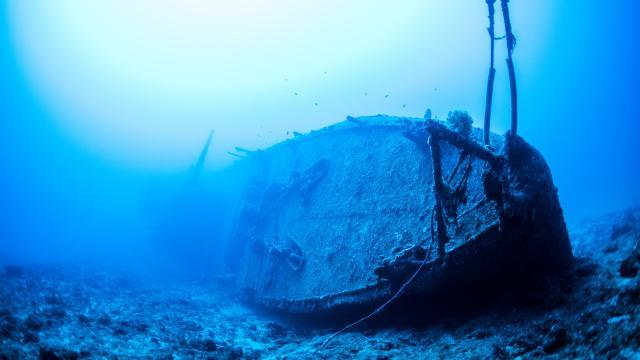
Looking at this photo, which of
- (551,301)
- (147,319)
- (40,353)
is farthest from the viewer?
(147,319)

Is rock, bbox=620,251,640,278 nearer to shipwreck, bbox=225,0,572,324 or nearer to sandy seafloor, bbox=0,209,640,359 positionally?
sandy seafloor, bbox=0,209,640,359

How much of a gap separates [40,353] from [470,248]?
17.7 feet

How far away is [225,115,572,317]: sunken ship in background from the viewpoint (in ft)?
13.6

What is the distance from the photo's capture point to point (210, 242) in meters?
18.4

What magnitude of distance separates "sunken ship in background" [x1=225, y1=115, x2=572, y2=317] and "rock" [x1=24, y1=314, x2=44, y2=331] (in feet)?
13.8

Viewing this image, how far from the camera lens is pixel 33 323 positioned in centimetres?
614

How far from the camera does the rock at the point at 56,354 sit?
4.41 metres

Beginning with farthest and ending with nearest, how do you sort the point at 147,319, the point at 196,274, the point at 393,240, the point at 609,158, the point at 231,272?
the point at 609,158
the point at 196,274
the point at 231,272
the point at 147,319
the point at 393,240

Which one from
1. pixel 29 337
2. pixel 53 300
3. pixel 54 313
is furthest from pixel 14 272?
pixel 29 337

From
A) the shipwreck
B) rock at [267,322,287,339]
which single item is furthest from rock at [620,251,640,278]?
rock at [267,322,287,339]

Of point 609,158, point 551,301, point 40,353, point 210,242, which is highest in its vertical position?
point 609,158

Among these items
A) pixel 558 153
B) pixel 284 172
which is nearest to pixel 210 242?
pixel 284 172

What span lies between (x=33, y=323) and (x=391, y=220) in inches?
251

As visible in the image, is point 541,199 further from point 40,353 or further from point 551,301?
point 40,353
